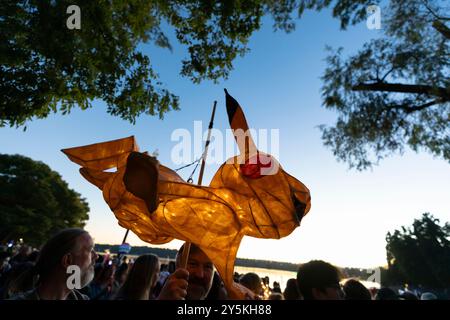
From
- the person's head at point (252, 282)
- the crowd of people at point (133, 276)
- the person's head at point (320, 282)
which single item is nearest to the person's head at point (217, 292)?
the crowd of people at point (133, 276)

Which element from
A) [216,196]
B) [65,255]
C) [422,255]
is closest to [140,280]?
[65,255]

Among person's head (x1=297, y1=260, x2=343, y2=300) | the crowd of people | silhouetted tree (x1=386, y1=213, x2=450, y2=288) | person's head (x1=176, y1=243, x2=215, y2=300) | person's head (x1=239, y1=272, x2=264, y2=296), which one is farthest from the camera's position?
silhouetted tree (x1=386, y1=213, x2=450, y2=288)

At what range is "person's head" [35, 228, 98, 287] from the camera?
2.04 meters

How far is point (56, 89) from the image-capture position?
15.2 ft

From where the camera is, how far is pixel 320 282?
2920 millimetres

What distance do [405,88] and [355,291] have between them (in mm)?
5925

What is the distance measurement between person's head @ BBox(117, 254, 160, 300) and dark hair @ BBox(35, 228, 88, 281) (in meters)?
1.09

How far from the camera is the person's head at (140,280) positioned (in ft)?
9.72

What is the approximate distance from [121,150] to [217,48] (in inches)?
201

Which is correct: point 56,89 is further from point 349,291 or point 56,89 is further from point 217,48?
point 349,291

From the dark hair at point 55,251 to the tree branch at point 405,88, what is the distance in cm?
773

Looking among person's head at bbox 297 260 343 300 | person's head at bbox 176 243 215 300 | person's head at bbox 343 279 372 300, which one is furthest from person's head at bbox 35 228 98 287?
person's head at bbox 343 279 372 300

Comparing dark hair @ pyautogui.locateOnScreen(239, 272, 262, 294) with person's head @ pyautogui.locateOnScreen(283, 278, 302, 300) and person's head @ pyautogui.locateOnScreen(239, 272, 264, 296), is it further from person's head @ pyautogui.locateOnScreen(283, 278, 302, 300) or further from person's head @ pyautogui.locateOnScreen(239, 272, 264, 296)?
person's head @ pyautogui.locateOnScreen(283, 278, 302, 300)

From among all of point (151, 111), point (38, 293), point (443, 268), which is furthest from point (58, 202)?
point (443, 268)
